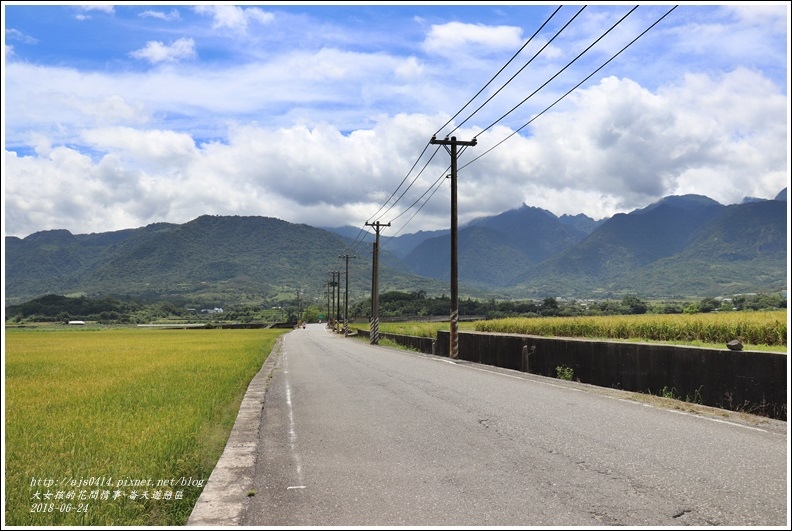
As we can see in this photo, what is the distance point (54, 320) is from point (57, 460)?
16605 cm

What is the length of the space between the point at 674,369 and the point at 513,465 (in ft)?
23.2

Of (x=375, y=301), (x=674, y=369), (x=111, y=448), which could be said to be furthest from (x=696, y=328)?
(x=375, y=301)

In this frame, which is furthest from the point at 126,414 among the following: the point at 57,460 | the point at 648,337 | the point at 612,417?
the point at 648,337

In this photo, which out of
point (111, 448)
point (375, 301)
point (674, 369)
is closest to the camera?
point (111, 448)

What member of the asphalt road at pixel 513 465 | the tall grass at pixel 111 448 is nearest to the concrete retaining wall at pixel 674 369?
the asphalt road at pixel 513 465

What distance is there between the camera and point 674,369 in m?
12.4

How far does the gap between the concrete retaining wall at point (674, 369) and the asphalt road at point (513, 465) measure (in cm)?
66

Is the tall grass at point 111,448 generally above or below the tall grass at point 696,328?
below

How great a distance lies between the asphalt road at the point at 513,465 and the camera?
518 centimetres

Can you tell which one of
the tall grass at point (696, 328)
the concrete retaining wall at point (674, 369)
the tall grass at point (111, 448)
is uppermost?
the tall grass at point (696, 328)

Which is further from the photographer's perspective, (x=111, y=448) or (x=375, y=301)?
(x=375, y=301)

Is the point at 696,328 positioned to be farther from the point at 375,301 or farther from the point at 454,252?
the point at 375,301

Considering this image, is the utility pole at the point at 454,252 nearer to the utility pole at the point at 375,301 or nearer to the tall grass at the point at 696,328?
the tall grass at the point at 696,328

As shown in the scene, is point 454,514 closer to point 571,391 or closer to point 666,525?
point 666,525
